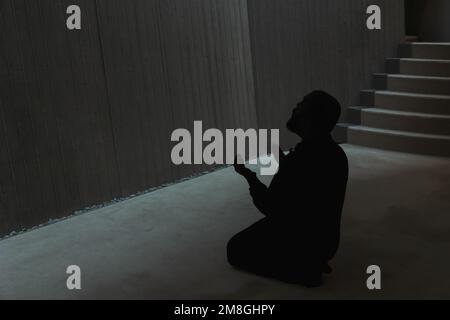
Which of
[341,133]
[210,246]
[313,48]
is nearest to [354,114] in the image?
[341,133]

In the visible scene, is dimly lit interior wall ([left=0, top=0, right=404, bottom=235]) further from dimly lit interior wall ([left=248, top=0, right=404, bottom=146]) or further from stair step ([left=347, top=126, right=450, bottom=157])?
stair step ([left=347, top=126, right=450, bottom=157])

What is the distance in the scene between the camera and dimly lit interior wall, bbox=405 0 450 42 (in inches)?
308

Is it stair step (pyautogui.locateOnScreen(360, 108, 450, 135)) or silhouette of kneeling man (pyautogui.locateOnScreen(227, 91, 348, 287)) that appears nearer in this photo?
silhouette of kneeling man (pyautogui.locateOnScreen(227, 91, 348, 287))

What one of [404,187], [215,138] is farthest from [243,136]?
[404,187]

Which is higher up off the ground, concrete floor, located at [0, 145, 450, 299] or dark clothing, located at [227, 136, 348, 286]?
dark clothing, located at [227, 136, 348, 286]

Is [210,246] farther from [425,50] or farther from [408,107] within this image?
[425,50]

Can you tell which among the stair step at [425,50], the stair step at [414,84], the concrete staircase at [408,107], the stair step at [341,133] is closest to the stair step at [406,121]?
the concrete staircase at [408,107]

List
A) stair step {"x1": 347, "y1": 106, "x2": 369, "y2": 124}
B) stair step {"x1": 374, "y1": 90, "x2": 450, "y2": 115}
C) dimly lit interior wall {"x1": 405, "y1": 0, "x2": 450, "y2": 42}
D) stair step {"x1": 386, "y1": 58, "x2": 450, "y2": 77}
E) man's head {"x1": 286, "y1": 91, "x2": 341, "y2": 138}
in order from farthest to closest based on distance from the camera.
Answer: dimly lit interior wall {"x1": 405, "y1": 0, "x2": 450, "y2": 42} < stair step {"x1": 347, "y1": 106, "x2": 369, "y2": 124} < stair step {"x1": 386, "y1": 58, "x2": 450, "y2": 77} < stair step {"x1": 374, "y1": 90, "x2": 450, "y2": 115} < man's head {"x1": 286, "y1": 91, "x2": 341, "y2": 138}

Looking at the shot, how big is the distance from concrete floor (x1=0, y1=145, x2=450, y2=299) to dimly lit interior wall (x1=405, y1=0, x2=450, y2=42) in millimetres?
2967

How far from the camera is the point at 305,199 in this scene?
10.6ft

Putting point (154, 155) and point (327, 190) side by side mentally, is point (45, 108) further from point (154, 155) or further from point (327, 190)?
point (327, 190)

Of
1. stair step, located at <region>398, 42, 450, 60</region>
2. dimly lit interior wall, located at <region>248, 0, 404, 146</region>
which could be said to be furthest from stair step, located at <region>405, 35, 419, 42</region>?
stair step, located at <region>398, 42, 450, 60</region>

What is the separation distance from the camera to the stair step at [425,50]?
6.75 meters

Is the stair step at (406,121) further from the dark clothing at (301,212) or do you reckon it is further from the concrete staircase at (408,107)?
the dark clothing at (301,212)
